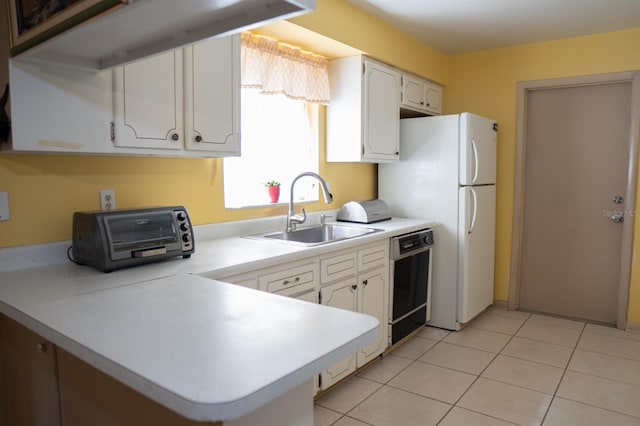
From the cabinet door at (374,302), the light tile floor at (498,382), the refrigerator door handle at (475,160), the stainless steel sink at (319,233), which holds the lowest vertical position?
the light tile floor at (498,382)

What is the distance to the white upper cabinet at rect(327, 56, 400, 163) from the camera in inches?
124

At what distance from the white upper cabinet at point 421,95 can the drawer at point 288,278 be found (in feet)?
6.21

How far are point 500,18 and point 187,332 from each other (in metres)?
3.23

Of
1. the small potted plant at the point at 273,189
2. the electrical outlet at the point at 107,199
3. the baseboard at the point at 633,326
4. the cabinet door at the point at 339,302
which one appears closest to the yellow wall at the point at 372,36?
the small potted plant at the point at 273,189

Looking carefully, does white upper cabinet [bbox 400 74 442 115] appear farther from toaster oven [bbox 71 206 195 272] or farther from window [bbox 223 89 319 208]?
toaster oven [bbox 71 206 195 272]

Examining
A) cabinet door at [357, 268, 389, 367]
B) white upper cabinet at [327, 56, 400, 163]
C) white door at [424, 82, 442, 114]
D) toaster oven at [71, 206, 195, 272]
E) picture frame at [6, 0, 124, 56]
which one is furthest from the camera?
white door at [424, 82, 442, 114]

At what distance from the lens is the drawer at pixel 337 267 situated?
2.36 meters

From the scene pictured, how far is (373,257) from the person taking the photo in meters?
2.79

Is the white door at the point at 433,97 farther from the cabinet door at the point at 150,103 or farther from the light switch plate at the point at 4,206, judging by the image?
the light switch plate at the point at 4,206

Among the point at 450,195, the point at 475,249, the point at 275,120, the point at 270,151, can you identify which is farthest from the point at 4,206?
the point at 475,249

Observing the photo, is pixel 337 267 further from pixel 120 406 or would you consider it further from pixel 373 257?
pixel 120 406

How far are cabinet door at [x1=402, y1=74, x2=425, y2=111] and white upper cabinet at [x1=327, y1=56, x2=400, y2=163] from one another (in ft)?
0.79

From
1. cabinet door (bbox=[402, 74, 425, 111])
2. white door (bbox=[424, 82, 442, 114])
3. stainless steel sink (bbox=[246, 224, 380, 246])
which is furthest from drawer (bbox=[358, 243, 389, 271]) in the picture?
white door (bbox=[424, 82, 442, 114])

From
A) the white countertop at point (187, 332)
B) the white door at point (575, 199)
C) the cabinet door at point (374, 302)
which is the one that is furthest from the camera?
the white door at point (575, 199)
